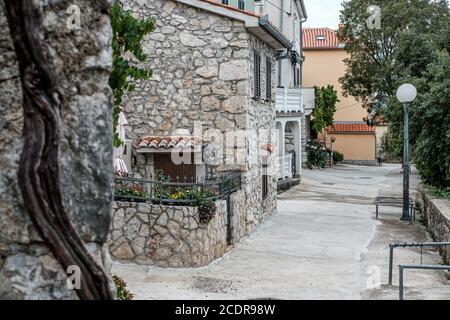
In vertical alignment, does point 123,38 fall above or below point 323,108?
below

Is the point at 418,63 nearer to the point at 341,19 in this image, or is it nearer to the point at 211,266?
the point at 341,19

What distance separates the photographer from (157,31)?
1360cm

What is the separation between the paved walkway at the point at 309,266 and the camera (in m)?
9.00

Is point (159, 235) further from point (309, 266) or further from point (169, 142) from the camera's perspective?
point (169, 142)

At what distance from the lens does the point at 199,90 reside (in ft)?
44.1

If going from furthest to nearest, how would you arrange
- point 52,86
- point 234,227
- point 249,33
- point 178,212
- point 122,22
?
1. point 249,33
2. point 234,227
3. point 178,212
4. point 122,22
5. point 52,86

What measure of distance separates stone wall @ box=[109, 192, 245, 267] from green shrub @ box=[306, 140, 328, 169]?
26.9m

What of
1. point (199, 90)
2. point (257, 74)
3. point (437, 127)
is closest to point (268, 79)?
point (257, 74)

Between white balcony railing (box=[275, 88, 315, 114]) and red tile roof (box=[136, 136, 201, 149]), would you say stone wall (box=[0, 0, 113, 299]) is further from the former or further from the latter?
white balcony railing (box=[275, 88, 315, 114])

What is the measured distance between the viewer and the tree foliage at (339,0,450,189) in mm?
17641

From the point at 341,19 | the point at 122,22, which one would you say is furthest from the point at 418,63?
the point at 122,22

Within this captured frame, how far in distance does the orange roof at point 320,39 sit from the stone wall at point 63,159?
45.7 meters

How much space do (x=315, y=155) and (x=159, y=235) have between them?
28139mm
